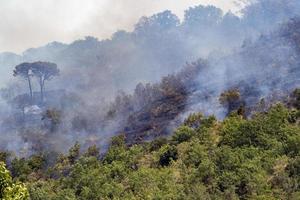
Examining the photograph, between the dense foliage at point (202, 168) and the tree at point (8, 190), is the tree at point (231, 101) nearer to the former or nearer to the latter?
the dense foliage at point (202, 168)

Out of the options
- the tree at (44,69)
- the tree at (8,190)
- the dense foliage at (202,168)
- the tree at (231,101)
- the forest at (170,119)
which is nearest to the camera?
the tree at (8,190)

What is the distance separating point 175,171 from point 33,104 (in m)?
75.4

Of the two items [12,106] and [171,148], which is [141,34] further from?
[171,148]

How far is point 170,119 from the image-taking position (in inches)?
2662

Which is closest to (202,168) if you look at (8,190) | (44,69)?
(8,190)

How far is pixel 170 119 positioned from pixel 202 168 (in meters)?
30.5

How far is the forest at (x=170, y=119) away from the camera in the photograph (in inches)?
1439

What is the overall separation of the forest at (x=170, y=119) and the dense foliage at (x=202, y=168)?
0.11 metres

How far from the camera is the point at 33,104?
11169 centimetres

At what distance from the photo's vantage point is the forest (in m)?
36.6

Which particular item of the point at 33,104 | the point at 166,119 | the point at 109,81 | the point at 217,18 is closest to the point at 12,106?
the point at 33,104

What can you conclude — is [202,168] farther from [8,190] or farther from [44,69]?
[44,69]

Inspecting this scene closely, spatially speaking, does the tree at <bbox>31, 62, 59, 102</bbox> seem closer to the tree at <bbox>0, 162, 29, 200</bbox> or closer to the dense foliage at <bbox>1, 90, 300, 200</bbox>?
the dense foliage at <bbox>1, 90, 300, 200</bbox>

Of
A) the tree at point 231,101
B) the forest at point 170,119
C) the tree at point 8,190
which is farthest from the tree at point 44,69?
the tree at point 8,190
